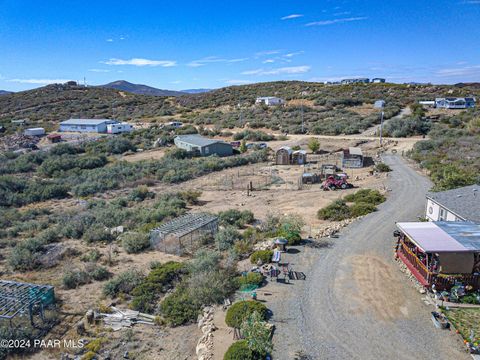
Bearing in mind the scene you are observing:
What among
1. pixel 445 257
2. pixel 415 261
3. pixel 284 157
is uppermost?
pixel 445 257

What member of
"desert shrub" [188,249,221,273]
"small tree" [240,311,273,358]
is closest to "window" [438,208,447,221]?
"desert shrub" [188,249,221,273]

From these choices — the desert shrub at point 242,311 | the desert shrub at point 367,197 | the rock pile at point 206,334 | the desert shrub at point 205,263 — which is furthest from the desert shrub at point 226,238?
the desert shrub at point 367,197

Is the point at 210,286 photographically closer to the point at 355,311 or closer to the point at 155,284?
the point at 155,284

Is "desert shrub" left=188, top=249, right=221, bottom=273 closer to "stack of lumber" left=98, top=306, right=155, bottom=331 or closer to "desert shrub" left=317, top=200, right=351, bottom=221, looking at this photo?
"stack of lumber" left=98, top=306, right=155, bottom=331

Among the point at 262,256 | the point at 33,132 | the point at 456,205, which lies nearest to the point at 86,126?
the point at 33,132

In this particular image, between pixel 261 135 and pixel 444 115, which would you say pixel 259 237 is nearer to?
pixel 261 135
